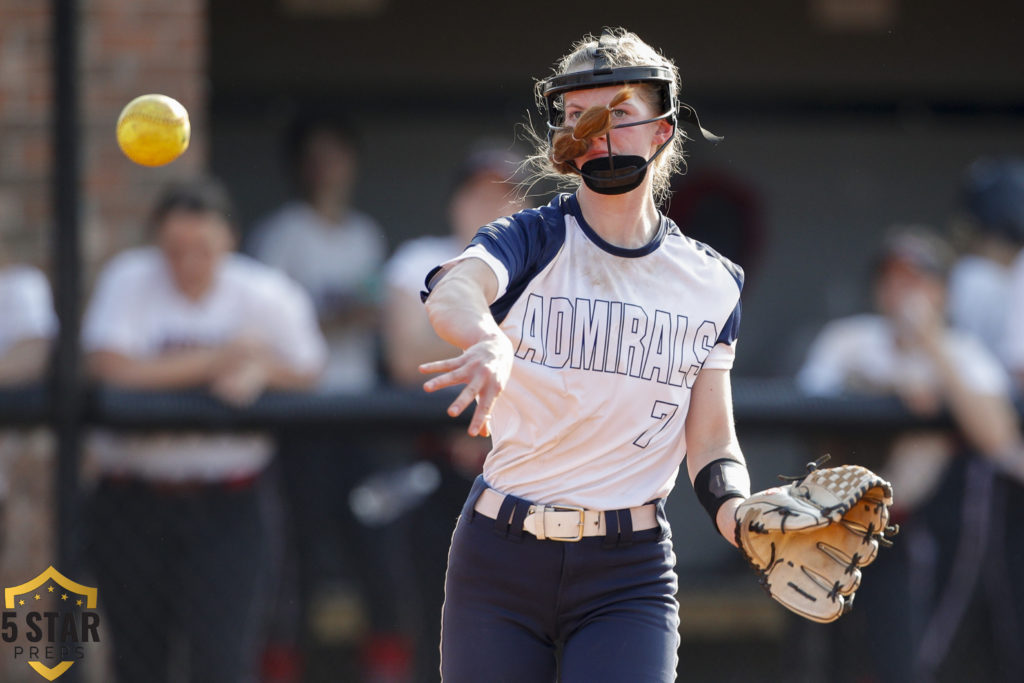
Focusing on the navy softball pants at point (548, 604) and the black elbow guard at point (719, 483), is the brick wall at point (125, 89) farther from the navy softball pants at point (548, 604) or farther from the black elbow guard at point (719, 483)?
the black elbow guard at point (719, 483)

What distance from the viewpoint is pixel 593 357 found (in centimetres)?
297

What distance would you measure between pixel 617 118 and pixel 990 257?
11.8 ft

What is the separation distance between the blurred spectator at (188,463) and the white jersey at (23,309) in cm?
24

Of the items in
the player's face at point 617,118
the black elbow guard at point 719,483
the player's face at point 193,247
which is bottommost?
the black elbow guard at point 719,483

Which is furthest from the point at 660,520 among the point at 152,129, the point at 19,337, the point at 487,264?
the point at 19,337

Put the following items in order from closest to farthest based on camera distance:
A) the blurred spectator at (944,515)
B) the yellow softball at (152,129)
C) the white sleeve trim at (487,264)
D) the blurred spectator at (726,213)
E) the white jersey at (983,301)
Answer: the white sleeve trim at (487,264)
the yellow softball at (152,129)
the blurred spectator at (944,515)
the white jersey at (983,301)
the blurred spectator at (726,213)

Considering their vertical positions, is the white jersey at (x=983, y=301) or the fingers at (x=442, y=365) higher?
the fingers at (x=442, y=365)

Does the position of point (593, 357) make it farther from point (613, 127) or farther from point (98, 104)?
point (98, 104)

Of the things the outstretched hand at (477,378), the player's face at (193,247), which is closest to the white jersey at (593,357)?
the outstretched hand at (477,378)

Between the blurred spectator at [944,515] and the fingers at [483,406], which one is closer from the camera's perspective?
the fingers at [483,406]

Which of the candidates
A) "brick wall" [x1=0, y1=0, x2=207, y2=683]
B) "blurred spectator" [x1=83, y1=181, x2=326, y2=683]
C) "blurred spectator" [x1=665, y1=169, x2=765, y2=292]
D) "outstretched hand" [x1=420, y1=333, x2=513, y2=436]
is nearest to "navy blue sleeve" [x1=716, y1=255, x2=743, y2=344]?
"outstretched hand" [x1=420, y1=333, x2=513, y2=436]

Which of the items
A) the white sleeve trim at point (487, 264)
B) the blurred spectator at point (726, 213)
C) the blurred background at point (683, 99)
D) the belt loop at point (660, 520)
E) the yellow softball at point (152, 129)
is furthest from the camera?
the blurred spectator at point (726, 213)

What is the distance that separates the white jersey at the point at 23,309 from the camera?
17.4ft

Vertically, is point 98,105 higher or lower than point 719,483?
higher
